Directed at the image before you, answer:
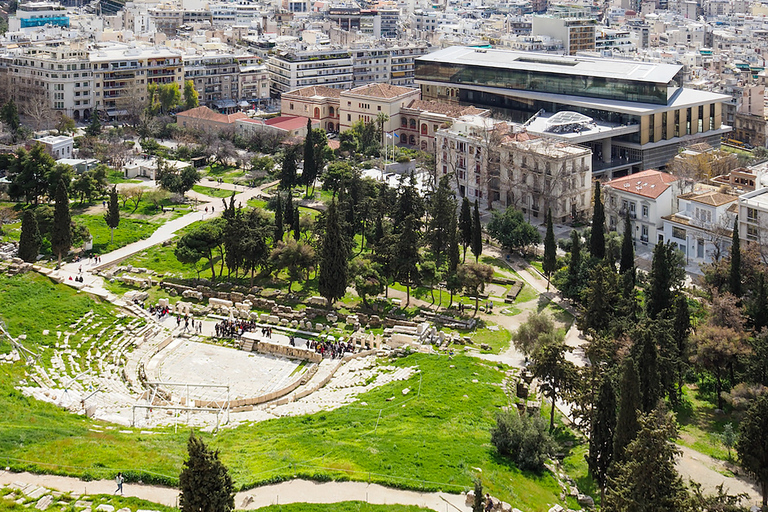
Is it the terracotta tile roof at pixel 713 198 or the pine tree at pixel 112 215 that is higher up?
the terracotta tile roof at pixel 713 198

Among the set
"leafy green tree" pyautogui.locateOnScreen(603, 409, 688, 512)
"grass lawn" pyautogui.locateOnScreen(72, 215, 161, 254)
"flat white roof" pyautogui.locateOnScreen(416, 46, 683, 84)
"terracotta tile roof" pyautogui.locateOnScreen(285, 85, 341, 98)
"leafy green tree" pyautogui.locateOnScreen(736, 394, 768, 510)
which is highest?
"flat white roof" pyautogui.locateOnScreen(416, 46, 683, 84)

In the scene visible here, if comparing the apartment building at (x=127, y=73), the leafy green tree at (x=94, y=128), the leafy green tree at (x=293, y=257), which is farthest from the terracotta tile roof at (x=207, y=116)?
the leafy green tree at (x=293, y=257)

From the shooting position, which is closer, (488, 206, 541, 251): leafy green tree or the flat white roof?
(488, 206, 541, 251): leafy green tree

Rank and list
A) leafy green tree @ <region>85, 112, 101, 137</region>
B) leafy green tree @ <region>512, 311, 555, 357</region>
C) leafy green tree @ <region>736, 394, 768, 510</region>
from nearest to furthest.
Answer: leafy green tree @ <region>736, 394, 768, 510</region>
leafy green tree @ <region>512, 311, 555, 357</region>
leafy green tree @ <region>85, 112, 101, 137</region>

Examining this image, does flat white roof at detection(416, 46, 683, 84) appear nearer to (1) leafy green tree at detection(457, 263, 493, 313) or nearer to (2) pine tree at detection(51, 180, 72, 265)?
(1) leafy green tree at detection(457, 263, 493, 313)

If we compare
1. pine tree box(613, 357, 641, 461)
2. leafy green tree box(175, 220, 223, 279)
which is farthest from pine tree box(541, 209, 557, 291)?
pine tree box(613, 357, 641, 461)

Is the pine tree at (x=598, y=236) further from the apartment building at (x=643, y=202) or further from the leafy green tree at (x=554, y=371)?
the leafy green tree at (x=554, y=371)
